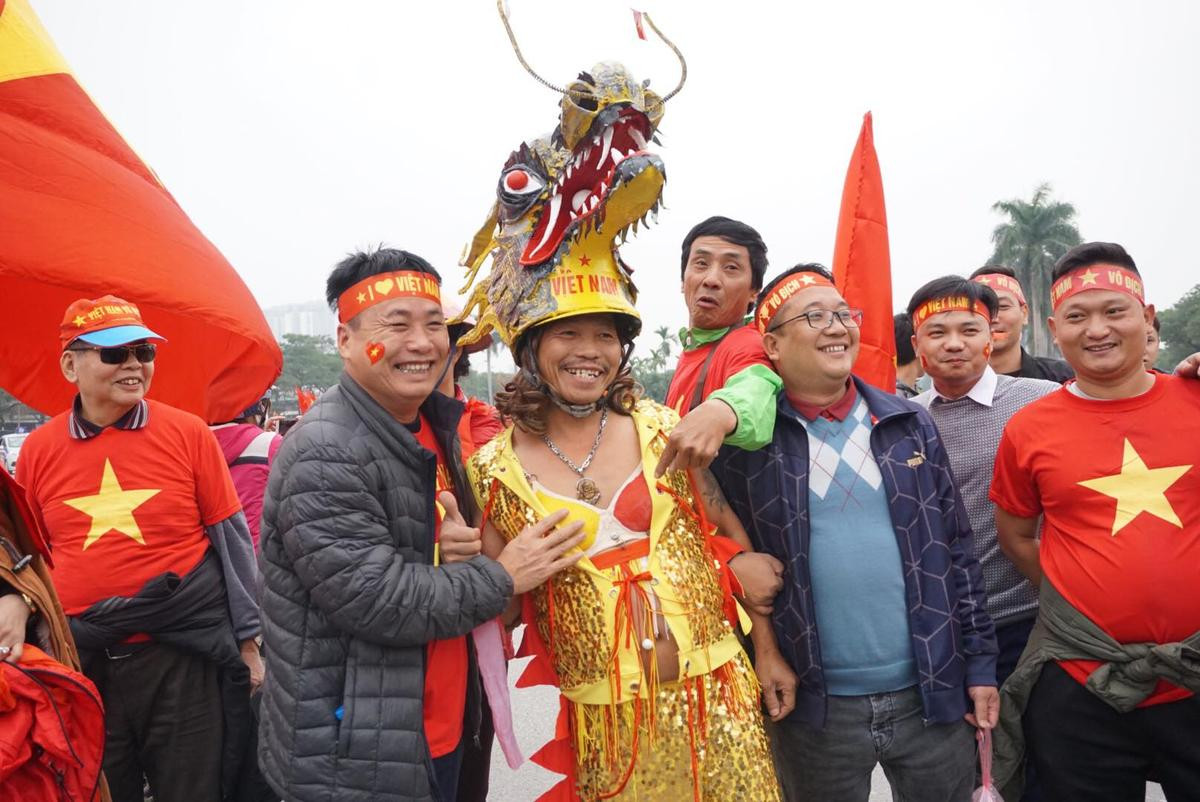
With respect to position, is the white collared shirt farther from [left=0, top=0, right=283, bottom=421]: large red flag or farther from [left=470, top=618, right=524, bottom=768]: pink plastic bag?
[left=0, top=0, right=283, bottom=421]: large red flag

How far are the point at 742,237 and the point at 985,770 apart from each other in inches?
78.3

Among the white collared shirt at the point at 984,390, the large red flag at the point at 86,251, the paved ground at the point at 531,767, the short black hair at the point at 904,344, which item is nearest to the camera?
the large red flag at the point at 86,251

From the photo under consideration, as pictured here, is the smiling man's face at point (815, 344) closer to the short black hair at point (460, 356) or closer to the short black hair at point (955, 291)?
the short black hair at point (955, 291)

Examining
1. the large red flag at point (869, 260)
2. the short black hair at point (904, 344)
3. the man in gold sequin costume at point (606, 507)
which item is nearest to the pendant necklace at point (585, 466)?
the man in gold sequin costume at point (606, 507)

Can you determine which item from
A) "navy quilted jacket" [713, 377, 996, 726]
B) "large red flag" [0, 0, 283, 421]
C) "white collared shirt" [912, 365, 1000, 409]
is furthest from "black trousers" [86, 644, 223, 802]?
"white collared shirt" [912, 365, 1000, 409]

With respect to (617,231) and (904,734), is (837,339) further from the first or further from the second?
(904,734)

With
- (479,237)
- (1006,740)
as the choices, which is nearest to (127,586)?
(479,237)

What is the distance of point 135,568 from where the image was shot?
279 cm

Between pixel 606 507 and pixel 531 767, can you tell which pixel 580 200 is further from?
pixel 531 767

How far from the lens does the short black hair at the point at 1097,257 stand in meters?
2.28

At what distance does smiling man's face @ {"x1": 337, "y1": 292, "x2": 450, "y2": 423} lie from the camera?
1.98 m

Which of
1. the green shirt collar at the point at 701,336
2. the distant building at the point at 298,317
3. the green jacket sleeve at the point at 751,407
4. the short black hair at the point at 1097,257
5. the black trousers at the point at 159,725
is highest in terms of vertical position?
the distant building at the point at 298,317

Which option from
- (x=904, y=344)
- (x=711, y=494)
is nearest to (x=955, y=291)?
(x=711, y=494)

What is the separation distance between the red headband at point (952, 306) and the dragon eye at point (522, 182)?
1.63 m
